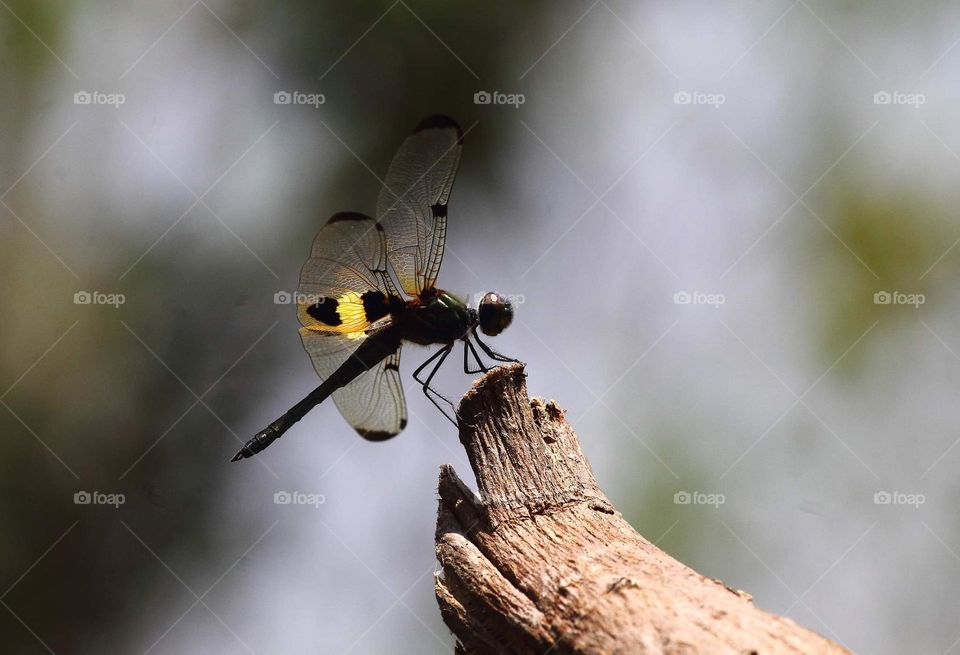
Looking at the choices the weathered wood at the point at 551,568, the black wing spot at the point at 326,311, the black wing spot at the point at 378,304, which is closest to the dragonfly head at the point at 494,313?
the black wing spot at the point at 378,304

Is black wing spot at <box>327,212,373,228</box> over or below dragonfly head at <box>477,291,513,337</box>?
over

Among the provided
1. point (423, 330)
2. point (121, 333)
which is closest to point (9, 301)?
point (121, 333)

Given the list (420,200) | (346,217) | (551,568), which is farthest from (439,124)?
(551,568)

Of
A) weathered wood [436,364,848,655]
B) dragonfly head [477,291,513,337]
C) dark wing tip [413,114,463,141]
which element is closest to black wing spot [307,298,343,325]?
dragonfly head [477,291,513,337]

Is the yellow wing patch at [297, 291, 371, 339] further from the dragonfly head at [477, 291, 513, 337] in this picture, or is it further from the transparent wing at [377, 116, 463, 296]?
the dragonfly head at [477, 291, 513, 337]

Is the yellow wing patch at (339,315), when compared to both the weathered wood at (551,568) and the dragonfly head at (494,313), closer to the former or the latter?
the dragonfly head at (494,313)

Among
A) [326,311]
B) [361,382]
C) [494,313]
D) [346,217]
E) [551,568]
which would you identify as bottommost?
[551,568]

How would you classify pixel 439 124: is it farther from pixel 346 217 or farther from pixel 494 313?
pixel 494 313

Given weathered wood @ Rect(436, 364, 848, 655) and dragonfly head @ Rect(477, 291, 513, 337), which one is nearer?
weathered wood @ Rect(436, 364, 848, 655)
